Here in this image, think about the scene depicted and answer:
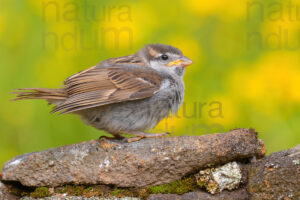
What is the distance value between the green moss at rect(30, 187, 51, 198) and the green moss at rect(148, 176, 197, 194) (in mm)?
862

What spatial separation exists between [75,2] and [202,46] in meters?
1.85

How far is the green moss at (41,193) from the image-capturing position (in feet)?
13.8

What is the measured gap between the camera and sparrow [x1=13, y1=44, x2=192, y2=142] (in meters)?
4.71

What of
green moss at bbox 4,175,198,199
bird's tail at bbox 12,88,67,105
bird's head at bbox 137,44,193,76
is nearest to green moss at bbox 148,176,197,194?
green moss at bbox 4,175,198,199

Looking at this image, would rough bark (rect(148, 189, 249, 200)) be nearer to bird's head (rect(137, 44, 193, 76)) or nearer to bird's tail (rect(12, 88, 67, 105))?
bird's tail (rect(12, 88, 67, 105))

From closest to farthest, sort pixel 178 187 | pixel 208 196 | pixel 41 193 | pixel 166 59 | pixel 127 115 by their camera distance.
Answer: pixel 208 196
pixel 178 187
pixel 41 193
pixel 127 115
pixel 166 59

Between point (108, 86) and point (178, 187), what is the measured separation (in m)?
1.33

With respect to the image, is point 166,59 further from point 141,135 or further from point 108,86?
point 141,135

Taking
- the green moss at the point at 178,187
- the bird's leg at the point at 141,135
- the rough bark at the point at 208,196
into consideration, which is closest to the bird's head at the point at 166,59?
the bird's leg at the point at 141,135

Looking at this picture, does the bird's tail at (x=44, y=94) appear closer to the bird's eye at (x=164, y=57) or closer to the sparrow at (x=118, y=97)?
the sparrow at (x=118, y=97)

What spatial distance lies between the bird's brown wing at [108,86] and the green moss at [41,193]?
0.71 meters

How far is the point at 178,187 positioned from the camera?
4.00 metres

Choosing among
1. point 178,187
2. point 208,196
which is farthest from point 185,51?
point 208,196

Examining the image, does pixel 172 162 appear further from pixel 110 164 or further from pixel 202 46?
pixel 202 46
